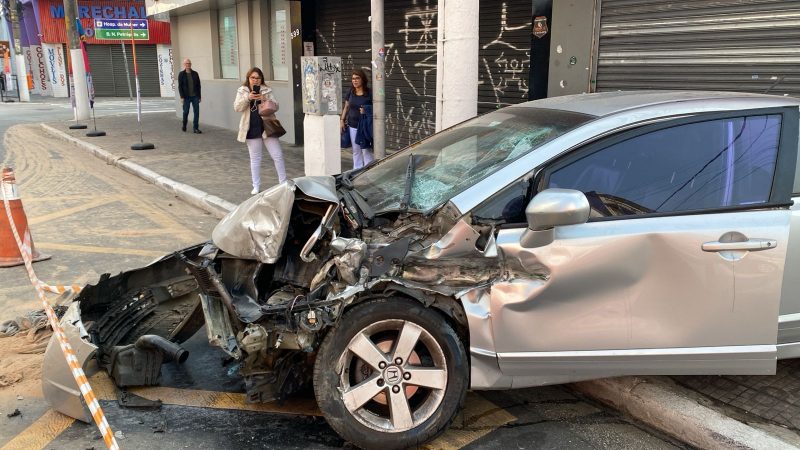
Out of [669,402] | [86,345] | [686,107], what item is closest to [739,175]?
[686,107]

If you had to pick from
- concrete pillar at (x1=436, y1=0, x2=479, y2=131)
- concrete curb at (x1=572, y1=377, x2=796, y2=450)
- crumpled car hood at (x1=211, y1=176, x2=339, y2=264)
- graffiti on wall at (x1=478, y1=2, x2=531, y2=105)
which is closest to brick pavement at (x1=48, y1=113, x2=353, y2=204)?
graffiti on wall at (x1=478, y1=2, x2=531, y2=105)

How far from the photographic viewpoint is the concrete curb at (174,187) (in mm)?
8234

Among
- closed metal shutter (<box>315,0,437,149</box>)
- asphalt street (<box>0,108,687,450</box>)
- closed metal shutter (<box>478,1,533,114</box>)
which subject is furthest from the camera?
closed metal shutter (<box>315,0,437,149</box>)

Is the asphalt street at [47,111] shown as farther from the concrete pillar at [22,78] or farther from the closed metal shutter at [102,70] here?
the closed metal shutter at [102,70]

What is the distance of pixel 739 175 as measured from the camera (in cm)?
314

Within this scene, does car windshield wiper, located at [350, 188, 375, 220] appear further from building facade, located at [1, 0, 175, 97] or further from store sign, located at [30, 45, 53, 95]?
store sign, located at [30, 45, 53, 95]

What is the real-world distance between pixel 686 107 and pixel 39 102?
Answer: 34.4m

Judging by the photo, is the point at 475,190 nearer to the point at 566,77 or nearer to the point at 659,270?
the point at 659,270

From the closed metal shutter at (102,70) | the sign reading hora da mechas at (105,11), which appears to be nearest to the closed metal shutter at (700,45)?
the sign reading hora da mechas at (105,11)

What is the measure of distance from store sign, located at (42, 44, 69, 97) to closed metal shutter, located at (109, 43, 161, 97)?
2880 millimetres

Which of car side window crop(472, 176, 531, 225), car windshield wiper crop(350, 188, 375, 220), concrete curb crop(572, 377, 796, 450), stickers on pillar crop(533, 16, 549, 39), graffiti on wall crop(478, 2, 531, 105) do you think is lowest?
concrete curb crop(572, 377, 796, 450)

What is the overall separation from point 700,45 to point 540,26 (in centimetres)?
213

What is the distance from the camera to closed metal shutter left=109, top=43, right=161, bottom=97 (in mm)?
35156

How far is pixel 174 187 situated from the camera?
31.5 ft
